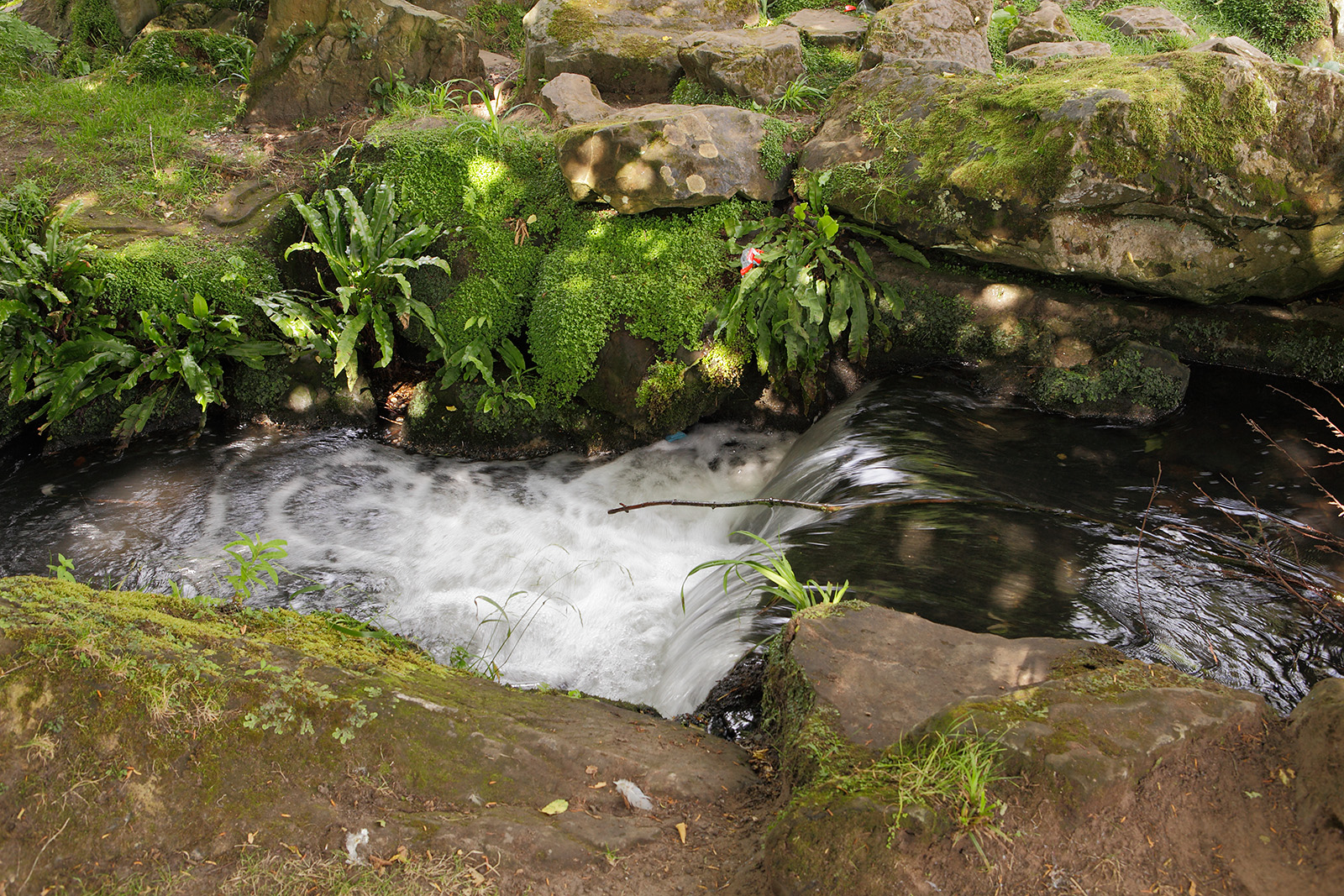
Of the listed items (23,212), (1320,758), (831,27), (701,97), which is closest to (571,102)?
(701,97)

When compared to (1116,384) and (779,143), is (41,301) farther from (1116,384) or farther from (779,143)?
(1116,384)

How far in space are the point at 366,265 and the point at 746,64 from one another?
4.38 meters

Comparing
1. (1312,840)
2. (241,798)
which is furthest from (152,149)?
(1312,840)

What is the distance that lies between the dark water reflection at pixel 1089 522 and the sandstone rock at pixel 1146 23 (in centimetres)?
570

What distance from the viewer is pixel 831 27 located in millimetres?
8859

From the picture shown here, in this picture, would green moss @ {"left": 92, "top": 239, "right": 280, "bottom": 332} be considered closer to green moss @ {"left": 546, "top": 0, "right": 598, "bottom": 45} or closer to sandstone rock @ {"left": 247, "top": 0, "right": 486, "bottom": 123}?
sandstone rock @ {"left": 247, "top": 0, "right": 486, "bottom": 123}

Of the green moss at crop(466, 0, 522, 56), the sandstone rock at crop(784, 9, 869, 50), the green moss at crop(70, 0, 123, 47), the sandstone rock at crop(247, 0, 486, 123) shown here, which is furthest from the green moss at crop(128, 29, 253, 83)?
the sandstone rock at crop(784, 9, 869, 50)

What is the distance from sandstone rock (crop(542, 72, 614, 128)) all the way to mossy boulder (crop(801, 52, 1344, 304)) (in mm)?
2250

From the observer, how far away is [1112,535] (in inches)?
182

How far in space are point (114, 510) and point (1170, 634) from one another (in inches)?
280

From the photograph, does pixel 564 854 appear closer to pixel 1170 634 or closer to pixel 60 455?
pixel 1170 634

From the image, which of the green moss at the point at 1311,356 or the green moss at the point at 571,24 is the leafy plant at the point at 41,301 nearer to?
the green moss at the point at 571,24

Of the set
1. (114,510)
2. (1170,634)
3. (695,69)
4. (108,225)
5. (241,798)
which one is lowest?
(114,510)

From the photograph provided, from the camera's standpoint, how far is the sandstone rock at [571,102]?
7051 mm
